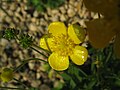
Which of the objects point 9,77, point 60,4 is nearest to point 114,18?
point 9,77

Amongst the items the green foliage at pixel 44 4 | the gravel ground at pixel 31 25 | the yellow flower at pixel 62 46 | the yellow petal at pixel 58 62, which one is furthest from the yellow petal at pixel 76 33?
the green foliage at pixel 44 4

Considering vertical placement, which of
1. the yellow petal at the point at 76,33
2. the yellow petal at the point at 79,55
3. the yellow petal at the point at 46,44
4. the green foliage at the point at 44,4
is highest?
the green foliage at the point at 44,4

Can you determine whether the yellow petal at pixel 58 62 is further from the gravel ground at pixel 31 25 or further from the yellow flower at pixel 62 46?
the gravel ground at pixel 31 25

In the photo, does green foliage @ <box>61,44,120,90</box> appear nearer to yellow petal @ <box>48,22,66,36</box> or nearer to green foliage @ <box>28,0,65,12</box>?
yellow petal @ <box>48,22,66,36</box>

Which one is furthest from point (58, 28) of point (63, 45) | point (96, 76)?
point (96, 76)

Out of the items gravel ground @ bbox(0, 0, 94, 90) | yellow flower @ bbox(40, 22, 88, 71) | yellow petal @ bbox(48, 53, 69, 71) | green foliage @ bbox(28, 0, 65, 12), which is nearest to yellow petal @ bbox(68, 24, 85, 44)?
yellow flower @ bbox(40, 22, 88, 71)
